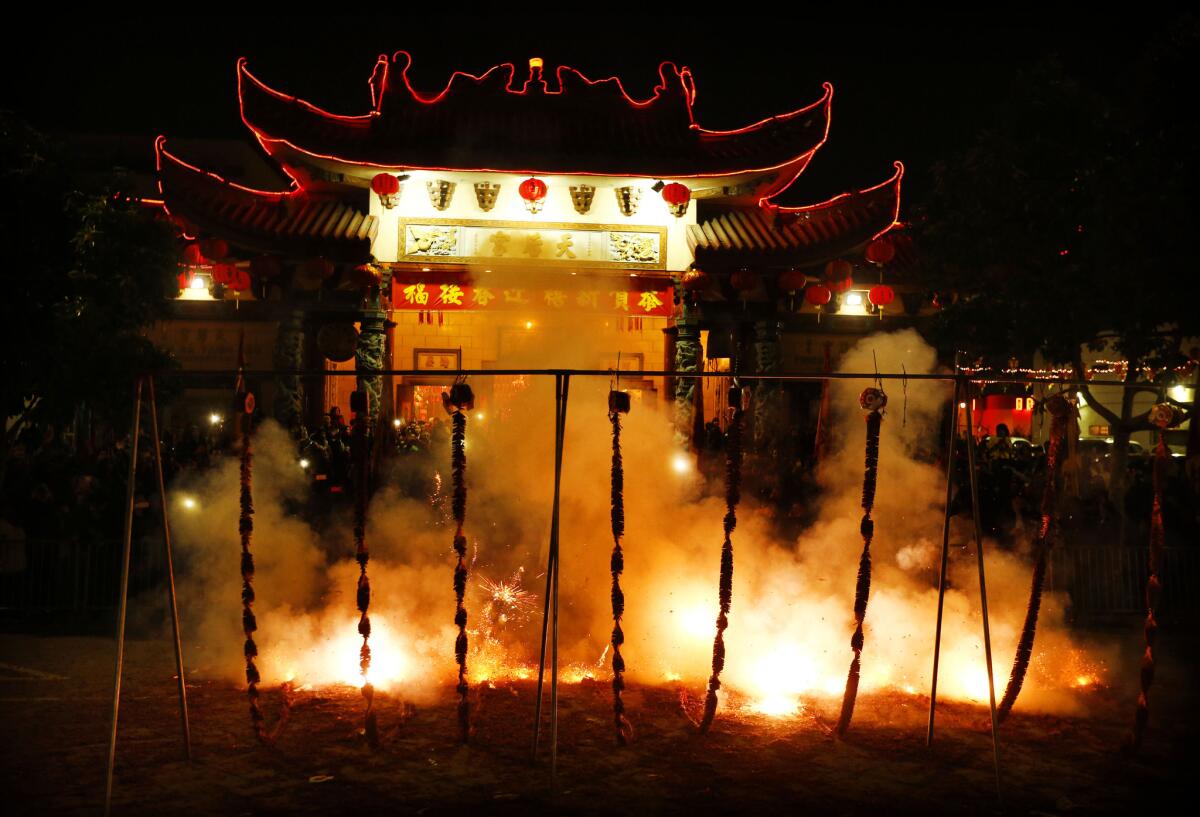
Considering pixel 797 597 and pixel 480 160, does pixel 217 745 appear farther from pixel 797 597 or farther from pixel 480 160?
pixel 480 160

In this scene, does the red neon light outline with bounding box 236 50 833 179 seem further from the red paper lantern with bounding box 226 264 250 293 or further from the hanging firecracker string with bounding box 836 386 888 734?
the hanging firecracker string with bounding box 836 386 888 734

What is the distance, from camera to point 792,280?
13.8m

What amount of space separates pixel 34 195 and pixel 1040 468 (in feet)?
39.5

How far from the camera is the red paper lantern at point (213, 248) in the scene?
43.7 feet

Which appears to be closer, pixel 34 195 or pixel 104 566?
pixel 34 195

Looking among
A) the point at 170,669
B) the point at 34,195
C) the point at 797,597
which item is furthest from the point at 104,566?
the point at 797,597

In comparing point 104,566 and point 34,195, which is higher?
point 34,195

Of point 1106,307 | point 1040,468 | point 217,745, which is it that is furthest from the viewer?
point 1040,468

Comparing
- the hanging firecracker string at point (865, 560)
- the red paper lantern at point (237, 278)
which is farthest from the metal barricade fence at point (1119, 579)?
the red paper lantern at point (237, 278)

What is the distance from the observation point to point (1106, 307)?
10461 millimetres

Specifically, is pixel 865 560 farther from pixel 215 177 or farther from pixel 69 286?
pixel 215 177

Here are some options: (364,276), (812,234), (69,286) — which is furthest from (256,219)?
(812,234)

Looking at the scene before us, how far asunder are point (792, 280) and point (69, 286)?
979 centimetres

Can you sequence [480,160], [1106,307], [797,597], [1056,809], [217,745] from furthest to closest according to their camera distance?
[480,160] → [1106,307] → [797,597] → [217,745] → [1056,809]
